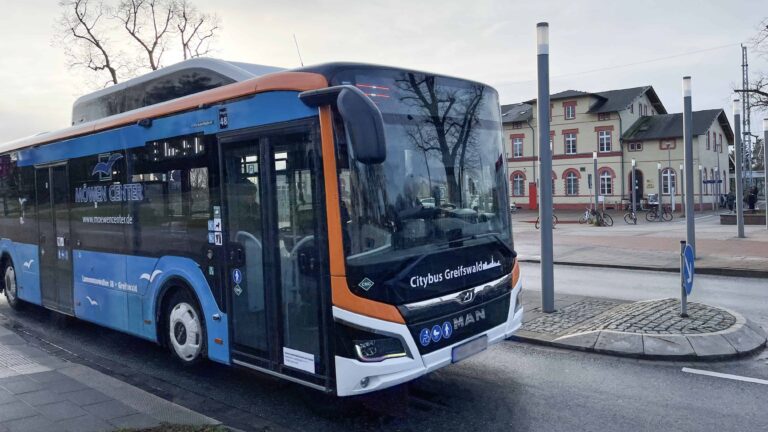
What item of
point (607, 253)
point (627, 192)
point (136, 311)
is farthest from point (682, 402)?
point (627, 192)

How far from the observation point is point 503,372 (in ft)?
21.2

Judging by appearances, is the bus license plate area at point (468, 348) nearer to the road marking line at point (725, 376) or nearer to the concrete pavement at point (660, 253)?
the road marking line at point (725, 376)

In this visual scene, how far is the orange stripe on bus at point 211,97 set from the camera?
5070mm

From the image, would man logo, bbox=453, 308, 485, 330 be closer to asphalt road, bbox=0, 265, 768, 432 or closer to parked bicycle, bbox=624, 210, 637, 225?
asphalt road, bbox=0, 265, 768, 432

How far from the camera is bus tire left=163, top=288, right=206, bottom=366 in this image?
639 centimetres

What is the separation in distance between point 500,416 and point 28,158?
27.2 feet

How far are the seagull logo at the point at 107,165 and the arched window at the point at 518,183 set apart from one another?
186 feet

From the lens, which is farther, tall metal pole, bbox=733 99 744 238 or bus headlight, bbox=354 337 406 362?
tall metal pole, bbox=733 99 744 238

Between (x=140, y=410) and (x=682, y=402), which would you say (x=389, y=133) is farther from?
(x=682, y=402)

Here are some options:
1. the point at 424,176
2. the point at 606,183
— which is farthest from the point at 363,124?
the point at 606,183

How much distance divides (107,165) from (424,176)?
14.9 feet

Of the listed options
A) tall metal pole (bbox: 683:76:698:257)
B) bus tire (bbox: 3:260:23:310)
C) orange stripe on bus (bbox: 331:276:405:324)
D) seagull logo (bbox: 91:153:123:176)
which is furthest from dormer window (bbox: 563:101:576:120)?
orange stripe on bus (bbox: 331:276:405:324)

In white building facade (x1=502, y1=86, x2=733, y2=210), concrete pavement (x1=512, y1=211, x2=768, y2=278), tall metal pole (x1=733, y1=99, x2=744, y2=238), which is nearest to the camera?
concrete pavement (x1=512, y1=211, x2=768, y2=278)

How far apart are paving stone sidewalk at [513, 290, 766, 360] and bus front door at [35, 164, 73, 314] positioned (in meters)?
6.29
